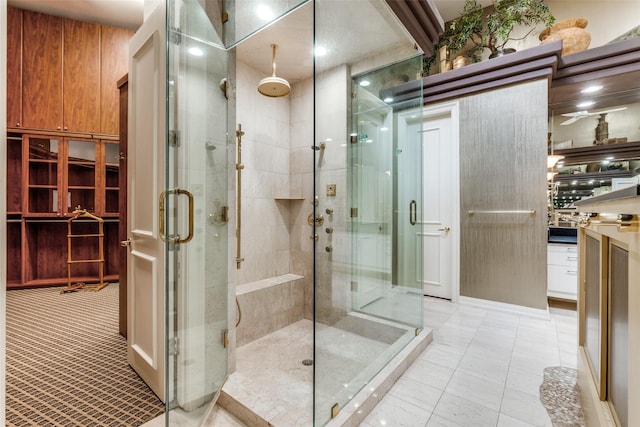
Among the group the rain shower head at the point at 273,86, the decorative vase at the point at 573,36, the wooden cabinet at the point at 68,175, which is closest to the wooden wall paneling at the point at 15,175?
the wooden cabinet at the point at 68,175

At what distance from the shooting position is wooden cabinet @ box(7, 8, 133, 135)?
366 centimetres

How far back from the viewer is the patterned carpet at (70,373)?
1.47 metres

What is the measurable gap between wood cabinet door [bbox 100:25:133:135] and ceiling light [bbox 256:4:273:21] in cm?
349

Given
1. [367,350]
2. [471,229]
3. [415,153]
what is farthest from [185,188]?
[471,229]

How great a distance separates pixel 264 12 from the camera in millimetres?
1714

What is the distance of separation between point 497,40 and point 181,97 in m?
4.10

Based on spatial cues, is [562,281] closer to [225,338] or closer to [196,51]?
[225,338]

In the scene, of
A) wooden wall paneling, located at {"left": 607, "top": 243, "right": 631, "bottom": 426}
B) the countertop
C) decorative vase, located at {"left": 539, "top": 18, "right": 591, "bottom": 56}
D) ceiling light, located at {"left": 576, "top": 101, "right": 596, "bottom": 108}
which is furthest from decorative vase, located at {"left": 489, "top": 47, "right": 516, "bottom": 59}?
wooden wall paneling, located at {"left": 607, "top": 243, "right": 631, "bottom": 426}

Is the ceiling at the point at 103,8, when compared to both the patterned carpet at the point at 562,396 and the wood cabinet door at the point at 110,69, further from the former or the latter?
the patterned carpet at the point at 562,396

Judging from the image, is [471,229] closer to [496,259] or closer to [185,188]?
[496,259]

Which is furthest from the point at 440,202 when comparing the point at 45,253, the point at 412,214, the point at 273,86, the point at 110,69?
the point at 45,253

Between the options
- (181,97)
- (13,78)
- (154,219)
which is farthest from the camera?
(13,78)

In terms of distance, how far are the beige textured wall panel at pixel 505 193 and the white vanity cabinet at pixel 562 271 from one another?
43 centimetres

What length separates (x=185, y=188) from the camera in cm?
130
